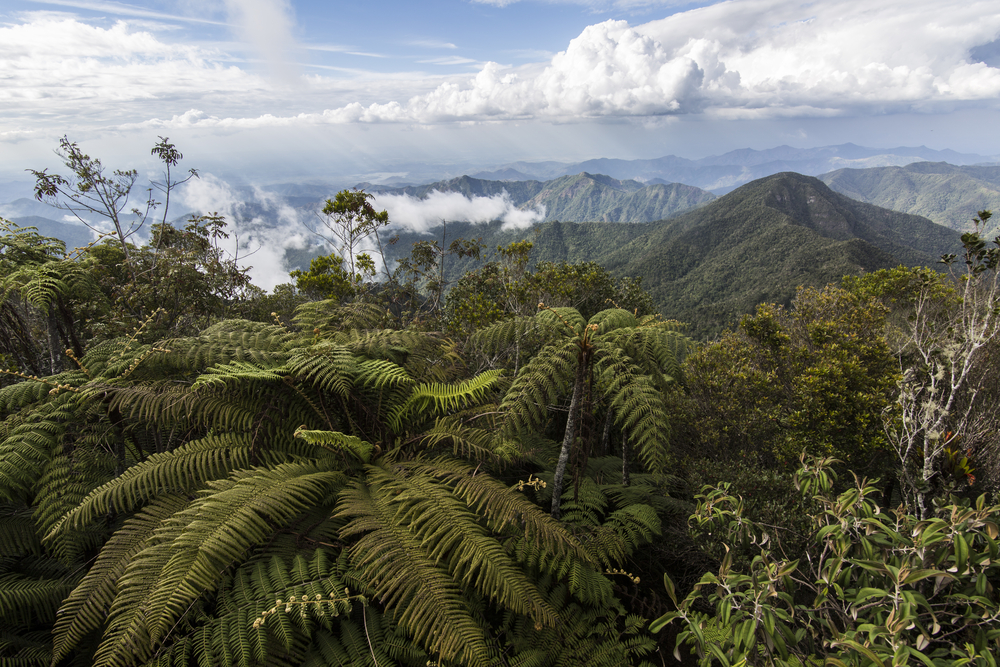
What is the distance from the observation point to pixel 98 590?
8.38 ft

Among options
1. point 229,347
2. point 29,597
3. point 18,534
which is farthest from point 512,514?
point 18,534

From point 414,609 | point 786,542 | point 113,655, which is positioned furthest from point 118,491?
point 786,542

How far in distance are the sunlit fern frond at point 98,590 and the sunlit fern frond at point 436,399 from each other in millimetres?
1772

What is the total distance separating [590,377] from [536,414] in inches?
23.6

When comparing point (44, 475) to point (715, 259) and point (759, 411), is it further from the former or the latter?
point (715, 259)

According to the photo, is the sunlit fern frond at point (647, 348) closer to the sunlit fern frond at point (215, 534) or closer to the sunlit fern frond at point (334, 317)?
the sunlit fern frond at point (215, 534)

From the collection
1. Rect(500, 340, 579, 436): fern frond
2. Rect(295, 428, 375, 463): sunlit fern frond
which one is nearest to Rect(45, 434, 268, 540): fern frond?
Rect(295, 428, 375, 463): sunlit fern frond

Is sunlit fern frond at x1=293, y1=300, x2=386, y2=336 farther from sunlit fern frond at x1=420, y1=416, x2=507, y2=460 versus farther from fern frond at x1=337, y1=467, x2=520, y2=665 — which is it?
fern frond at x1=337, y1=467, x2=520, y2=665

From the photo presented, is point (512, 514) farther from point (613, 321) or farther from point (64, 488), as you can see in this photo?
point (64, 488)

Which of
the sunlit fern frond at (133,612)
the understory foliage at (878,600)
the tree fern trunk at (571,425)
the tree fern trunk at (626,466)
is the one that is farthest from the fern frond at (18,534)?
the tree fern trunk at (626,466)

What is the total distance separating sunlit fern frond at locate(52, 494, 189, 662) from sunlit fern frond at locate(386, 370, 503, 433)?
177 cm

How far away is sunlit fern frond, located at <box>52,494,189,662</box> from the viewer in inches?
95.6

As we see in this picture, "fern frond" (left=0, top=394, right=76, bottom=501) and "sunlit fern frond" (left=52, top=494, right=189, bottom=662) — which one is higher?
"fern frond" (left=0, top=394, right=76, bottom=501)

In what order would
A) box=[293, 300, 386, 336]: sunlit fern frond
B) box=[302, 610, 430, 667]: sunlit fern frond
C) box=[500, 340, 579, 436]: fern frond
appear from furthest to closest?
1. box=[293, 300, 386, 336]: sunlit fern frond
2. box=[500, 340, 579, 436]: fern frond
3. box=[302, 610, 430, 667]: sunlit fern frond
